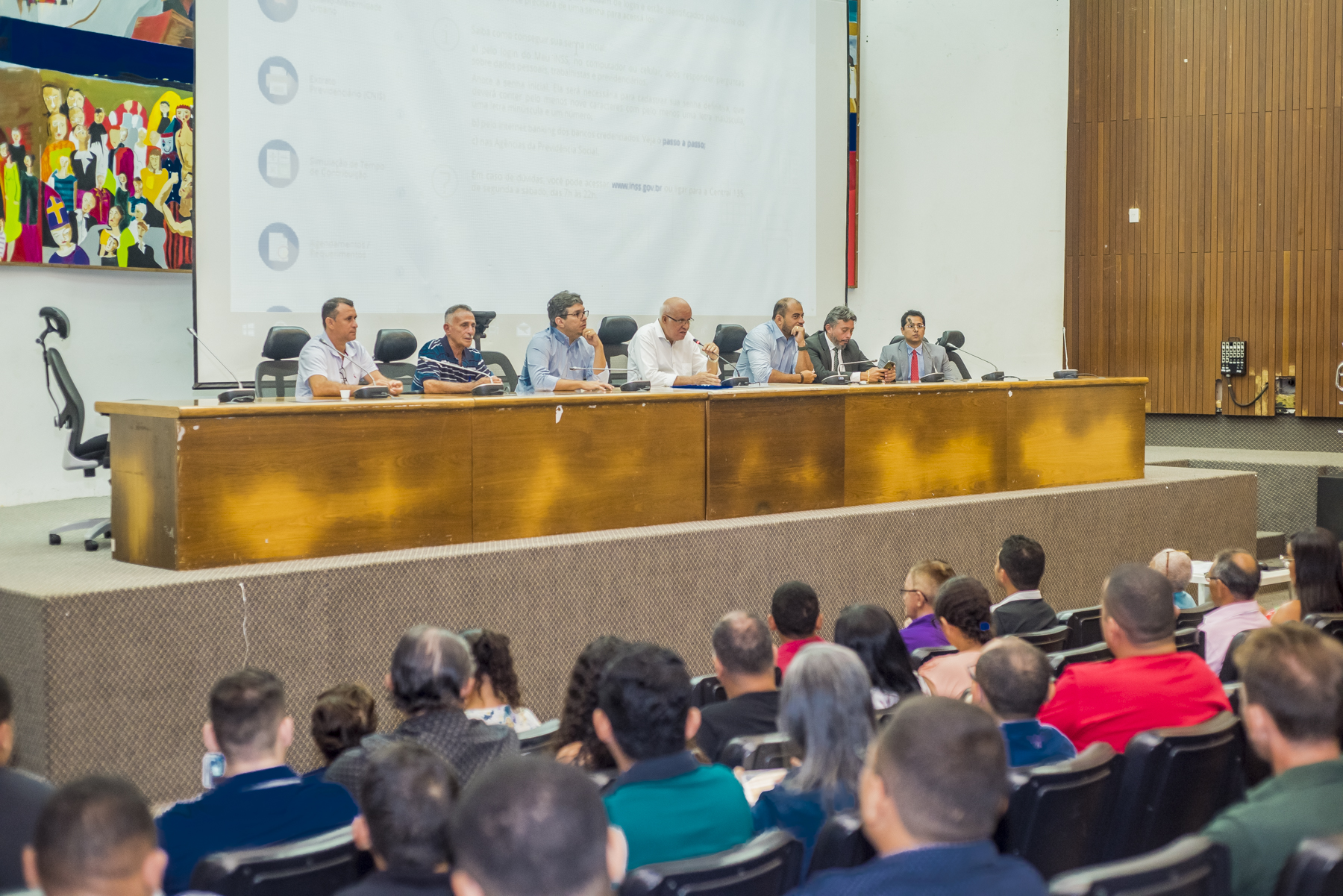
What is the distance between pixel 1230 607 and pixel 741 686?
2.03 meters

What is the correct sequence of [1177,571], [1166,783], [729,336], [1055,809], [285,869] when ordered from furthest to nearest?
[729,336] < [1177,571] < [1166,783] < [1055,809] < [285,869]

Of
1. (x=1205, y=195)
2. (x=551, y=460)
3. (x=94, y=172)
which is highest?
(x=1205, y=195)

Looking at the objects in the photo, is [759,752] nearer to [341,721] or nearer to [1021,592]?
[341,721]

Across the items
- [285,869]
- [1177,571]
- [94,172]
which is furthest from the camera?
[94,172]

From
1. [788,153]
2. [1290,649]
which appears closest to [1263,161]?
[788,153]

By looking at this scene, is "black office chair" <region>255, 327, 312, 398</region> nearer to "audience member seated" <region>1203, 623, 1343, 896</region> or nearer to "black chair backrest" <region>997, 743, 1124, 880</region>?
"black chair backrest" <region>997, 743, 1124, 880</region>

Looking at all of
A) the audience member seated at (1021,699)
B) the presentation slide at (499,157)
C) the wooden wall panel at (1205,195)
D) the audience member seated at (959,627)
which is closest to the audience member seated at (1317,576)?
the audience member seated at (959,627)

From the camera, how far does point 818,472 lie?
5418 millimetres

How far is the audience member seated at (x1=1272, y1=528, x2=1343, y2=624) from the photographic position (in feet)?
13.1

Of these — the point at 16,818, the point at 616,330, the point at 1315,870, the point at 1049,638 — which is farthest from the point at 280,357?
the point at 1315,870

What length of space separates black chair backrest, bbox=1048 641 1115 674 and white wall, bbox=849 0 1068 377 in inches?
260

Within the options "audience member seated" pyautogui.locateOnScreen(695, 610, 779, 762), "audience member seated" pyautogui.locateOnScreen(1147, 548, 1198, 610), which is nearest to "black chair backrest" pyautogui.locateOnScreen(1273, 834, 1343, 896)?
"audience member seated" pyautogui.locateOnScreen(695, 610, 779, 762)

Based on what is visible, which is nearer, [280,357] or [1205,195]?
[280,357]

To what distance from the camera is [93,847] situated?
142 centimetres
